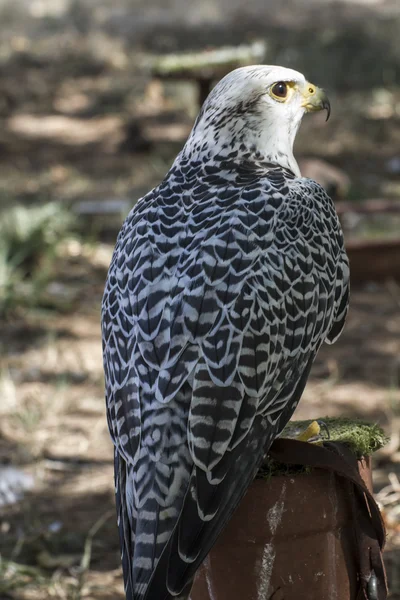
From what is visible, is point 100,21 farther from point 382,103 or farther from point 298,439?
point 298,439

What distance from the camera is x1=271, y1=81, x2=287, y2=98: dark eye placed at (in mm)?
3207

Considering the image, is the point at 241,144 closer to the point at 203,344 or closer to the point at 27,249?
the point at 203,344

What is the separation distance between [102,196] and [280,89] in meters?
6.40

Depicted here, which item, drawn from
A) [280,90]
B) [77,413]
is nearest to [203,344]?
[280,90]

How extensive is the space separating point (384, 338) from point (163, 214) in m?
3.65

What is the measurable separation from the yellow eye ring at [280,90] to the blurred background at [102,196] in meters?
1.71

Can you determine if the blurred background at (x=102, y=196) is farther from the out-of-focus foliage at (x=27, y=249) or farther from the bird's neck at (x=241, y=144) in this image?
the bird's neck at (x=241, y=144)

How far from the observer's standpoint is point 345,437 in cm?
287

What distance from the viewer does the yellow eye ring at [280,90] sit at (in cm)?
321

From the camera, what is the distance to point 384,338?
630 cm

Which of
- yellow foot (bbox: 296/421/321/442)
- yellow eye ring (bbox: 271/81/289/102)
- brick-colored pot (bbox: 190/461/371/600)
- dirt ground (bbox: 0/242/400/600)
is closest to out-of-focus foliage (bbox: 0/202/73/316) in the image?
dirt ground (bbox: 0/242/400/600)

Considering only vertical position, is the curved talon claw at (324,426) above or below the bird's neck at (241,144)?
below

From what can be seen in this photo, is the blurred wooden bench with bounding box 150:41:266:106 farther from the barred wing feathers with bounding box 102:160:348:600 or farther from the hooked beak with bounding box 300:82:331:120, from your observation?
the barred wing feathers with bounding box 102:160:348:600

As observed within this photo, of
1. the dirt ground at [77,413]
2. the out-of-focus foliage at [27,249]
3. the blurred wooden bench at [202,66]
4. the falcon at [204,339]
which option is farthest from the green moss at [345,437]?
the blurred wooden bench at [202,66]
